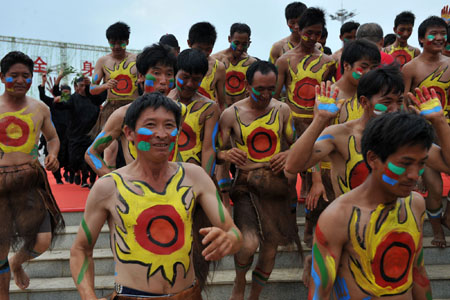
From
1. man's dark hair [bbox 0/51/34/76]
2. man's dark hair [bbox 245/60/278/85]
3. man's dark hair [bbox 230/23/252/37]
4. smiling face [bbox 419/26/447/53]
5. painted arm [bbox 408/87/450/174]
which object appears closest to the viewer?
painted arm [bbox 408/87/450/174]

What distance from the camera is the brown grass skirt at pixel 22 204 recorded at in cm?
477

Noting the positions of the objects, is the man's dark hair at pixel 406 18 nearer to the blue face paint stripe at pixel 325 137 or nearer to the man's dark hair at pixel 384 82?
the man's dark hair at pixel 384 82

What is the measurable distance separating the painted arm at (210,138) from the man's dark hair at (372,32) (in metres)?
2.29

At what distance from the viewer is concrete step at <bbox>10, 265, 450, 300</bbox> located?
16.1 ft

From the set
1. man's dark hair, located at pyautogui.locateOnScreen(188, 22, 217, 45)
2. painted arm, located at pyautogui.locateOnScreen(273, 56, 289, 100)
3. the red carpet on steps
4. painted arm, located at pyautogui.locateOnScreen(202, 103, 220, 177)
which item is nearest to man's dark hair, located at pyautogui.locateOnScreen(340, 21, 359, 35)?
painted arm, located at pyautogui.locateOnScreen(273, 56, 289, 100)

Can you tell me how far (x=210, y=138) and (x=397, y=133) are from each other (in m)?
2.49

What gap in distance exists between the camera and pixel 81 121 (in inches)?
344

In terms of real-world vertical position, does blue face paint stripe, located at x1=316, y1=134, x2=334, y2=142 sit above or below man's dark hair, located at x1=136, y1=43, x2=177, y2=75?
below

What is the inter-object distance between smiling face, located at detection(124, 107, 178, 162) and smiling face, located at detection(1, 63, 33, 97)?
2.50m

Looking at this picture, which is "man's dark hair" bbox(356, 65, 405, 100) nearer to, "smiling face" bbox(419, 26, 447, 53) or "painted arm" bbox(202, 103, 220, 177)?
"painted arm" bbox(202, 103, 220, 177)

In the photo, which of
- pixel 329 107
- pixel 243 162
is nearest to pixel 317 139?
pixel 329 107

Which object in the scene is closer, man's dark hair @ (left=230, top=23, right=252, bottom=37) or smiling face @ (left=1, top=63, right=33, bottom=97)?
smiling face @ (left=1, top=63, right=33, bottom=97)

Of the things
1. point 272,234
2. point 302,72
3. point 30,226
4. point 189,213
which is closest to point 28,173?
point 30,226

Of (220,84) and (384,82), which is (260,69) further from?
(220,84)
